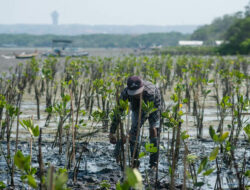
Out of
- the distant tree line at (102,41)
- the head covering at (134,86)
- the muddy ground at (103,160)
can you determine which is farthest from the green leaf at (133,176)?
the distant tree line at (102,41)

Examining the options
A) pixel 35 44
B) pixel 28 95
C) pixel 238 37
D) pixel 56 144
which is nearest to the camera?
pixel 56 144

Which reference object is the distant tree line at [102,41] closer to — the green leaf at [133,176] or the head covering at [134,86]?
the head covering at [134,86]

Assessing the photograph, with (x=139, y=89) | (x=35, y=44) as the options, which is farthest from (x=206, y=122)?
(x=35, y=44)

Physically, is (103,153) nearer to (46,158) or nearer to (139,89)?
(46,158)

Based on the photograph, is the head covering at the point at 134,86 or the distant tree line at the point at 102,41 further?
the distant tree line at the point at 102,41

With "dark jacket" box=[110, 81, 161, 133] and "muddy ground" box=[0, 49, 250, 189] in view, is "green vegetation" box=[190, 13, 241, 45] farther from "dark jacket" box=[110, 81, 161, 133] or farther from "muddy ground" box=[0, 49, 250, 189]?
"dark jacket" box=[110, 81, 161, 133]

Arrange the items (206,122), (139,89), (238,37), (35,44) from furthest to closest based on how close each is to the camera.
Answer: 1. (35,44)
2. (238,37)
3. (206,122)
4. (139,89)

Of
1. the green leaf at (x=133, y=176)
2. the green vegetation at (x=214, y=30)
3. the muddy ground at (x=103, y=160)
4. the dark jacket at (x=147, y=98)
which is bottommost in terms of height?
the muddy ground at (x=103, y=160)

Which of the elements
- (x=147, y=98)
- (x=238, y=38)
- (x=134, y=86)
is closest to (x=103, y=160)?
(x=147, y=98)

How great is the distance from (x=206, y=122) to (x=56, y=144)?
2489 millimetres

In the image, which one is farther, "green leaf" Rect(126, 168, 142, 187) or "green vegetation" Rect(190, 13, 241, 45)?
"green vegetation" Rect(190, 13, 241, 45)

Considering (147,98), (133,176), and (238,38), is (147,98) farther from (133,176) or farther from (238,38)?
(238,38)

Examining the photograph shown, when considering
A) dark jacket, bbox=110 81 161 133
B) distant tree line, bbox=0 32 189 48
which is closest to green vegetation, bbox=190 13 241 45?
distant tree line, bbox=0 32 189 48

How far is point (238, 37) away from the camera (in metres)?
38.6
